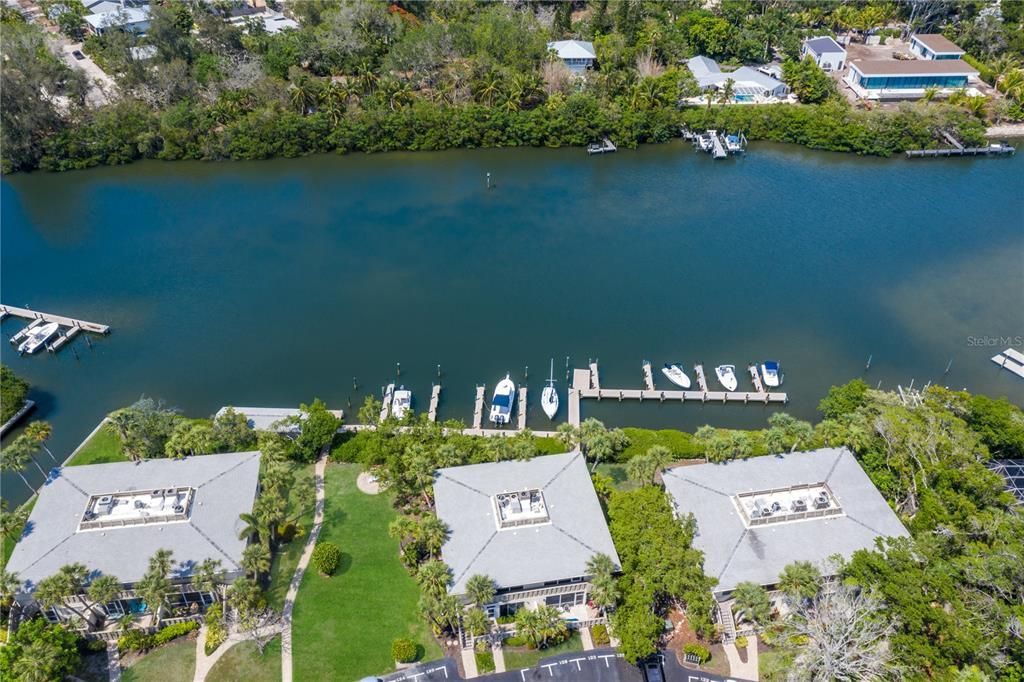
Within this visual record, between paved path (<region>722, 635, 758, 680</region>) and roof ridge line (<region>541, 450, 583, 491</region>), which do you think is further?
roof ridge line (<region>541, 450, 583, 491</region>)

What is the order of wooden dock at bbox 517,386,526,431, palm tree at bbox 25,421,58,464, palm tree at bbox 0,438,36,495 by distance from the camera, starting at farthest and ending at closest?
wooden dock at bbox 517,386,526,431 → palm tree at bbox 25,421,58,464 → palm tree at bbox 0,438,36,495

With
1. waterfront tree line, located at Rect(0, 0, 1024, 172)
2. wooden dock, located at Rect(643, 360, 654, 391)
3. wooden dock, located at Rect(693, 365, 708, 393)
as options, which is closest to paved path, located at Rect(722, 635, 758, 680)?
wooden dock, located at Rect(693, 365, 708, 393)

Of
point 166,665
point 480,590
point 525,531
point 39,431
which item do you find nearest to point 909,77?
point 525,531

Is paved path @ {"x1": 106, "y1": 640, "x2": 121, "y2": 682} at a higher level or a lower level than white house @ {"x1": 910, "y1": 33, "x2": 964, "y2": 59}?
lower

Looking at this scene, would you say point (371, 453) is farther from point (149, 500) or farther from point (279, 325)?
point (279, 325)

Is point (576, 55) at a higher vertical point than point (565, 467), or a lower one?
higher

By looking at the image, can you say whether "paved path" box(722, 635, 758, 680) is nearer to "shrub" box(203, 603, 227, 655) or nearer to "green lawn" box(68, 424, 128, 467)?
"shrub" box(203, 603, 227, 655)

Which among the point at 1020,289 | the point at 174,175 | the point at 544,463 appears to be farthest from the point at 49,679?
the point at 1020,289

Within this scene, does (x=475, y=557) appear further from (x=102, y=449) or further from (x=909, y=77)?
(x=909, y=77)
